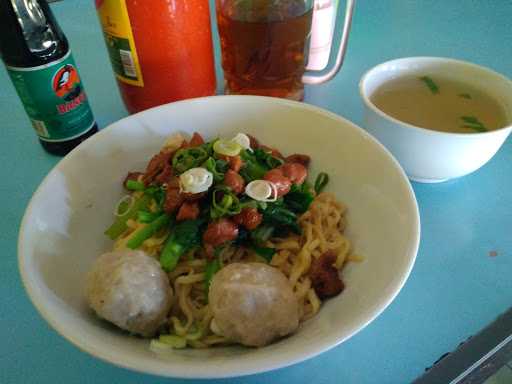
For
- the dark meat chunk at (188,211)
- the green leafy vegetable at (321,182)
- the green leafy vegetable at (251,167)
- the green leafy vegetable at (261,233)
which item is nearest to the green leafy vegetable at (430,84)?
the green leafy vegetable at (321,182)

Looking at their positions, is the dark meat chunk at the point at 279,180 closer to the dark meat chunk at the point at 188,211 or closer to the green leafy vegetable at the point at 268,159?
the green leafy vegetable at the point at 268,159

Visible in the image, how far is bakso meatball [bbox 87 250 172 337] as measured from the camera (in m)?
0.76

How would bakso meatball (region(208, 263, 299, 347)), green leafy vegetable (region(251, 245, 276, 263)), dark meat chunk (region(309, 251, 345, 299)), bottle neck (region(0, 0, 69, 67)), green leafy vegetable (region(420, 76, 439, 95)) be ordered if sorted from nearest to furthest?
bakso meatball (region(208, 263, 299, 347)), dark meat chunk (region(309, 251, 345, 299)), green leafy vegetable (region(251, 245, 276, 263)), bottle neck (region(0, 0, 69, 67)), green leafy vegetable (region(420, 76, 439, 95))

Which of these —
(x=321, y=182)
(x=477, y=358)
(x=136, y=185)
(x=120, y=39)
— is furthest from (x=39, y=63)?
(x=477, y=358)

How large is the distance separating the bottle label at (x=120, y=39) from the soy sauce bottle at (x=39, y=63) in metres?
0.12

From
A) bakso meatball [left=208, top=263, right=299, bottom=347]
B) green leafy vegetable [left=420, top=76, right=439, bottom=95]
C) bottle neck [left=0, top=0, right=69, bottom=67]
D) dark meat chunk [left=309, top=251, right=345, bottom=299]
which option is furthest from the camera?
green leafy vegetable [left=420, top=76, right=439, bottom=95]

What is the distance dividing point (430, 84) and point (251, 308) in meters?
0.85

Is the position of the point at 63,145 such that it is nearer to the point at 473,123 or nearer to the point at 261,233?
the point at 261,233

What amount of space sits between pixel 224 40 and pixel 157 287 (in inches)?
33.8

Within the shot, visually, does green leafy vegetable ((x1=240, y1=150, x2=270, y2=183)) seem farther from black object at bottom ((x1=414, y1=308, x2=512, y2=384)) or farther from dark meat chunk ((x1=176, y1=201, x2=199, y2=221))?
black object at bottom ((x1=414, y1=308, x2=512, y2=384))

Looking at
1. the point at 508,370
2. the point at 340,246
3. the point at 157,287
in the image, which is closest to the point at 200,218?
the point at 157,287

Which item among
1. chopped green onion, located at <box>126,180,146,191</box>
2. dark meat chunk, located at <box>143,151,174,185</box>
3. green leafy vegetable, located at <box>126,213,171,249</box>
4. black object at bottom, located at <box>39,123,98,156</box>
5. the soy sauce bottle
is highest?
the soy sauce bottle

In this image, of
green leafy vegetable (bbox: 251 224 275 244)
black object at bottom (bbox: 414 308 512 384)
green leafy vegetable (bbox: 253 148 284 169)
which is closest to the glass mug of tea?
green leafy vegetable (bbox: 253 148 284 169)

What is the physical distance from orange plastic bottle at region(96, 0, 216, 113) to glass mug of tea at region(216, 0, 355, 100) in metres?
0.07
